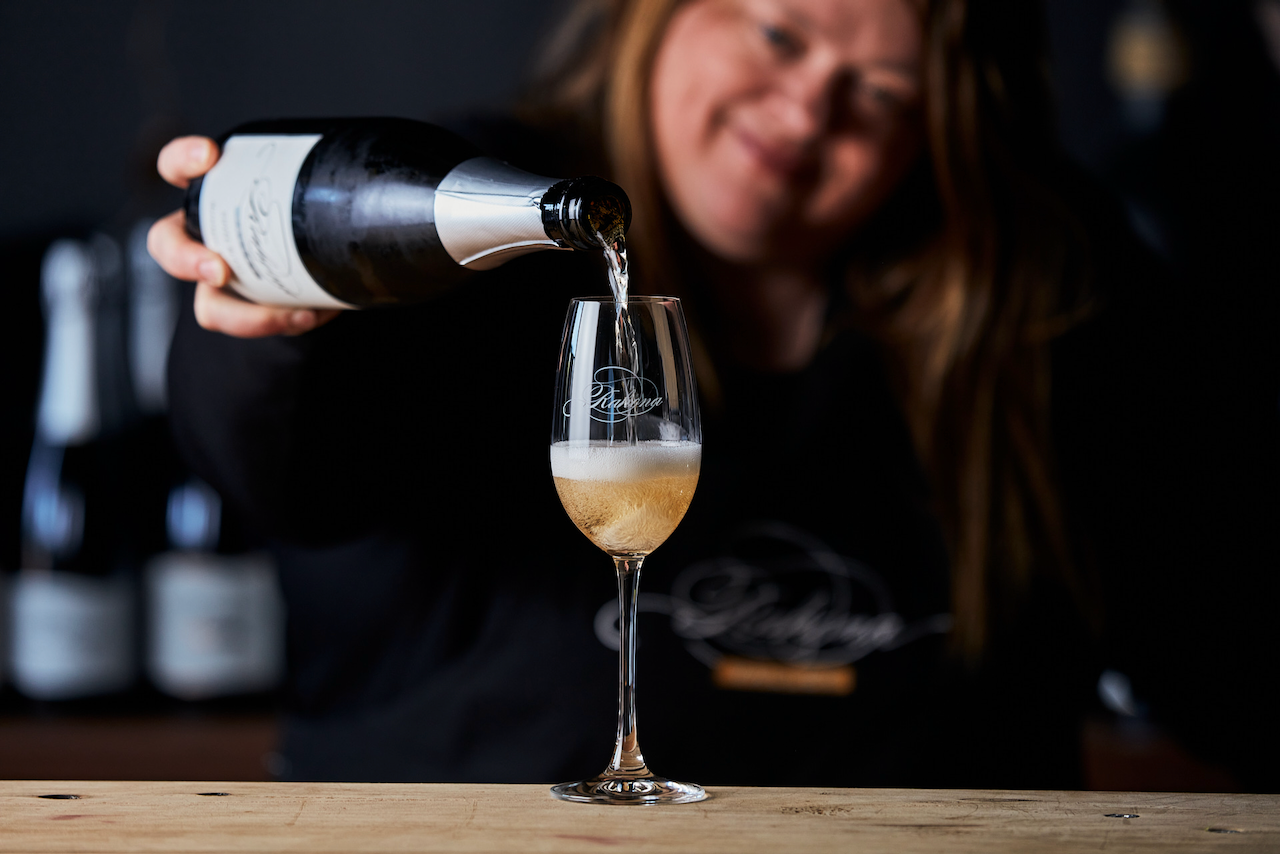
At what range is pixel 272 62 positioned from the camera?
1766mm

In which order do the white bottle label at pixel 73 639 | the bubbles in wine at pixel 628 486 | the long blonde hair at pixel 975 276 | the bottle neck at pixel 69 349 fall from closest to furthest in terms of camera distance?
the bubbles in wine at pixel 628 486
the long blonde hair at pixel 975 276
the white bottle label at pixel 73 639
the bottle neck at pixel 69 349

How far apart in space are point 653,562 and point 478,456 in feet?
0.68

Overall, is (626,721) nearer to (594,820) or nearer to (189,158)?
(594,820)

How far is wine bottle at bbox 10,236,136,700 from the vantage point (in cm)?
147

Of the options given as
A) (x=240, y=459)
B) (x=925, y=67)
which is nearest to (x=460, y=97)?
(x=925, y=67)

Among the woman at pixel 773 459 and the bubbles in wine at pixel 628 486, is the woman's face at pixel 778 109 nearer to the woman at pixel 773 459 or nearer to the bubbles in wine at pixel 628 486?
the woman at pixel 773 459

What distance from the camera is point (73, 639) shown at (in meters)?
1.46

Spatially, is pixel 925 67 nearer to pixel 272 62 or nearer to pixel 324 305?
pixel 324 305

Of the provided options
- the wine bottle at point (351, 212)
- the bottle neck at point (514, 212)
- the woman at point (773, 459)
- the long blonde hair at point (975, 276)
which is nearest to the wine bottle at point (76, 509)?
the woman at point (773, 459)

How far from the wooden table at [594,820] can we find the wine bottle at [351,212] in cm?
32

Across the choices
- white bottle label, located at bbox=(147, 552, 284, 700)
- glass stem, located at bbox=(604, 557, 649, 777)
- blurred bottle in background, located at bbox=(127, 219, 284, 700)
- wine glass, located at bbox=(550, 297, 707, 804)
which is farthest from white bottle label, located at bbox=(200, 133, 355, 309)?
white bottle label, located at bbox=(147, 552, 284, 700)

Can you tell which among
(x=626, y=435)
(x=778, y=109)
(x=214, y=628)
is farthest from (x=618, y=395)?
(x=214, y=628)

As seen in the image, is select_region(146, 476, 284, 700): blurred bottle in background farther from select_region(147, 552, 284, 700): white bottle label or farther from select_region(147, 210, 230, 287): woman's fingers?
select_region(147, 210, 230, 287): woman's fingers

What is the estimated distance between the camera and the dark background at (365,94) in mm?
1616
